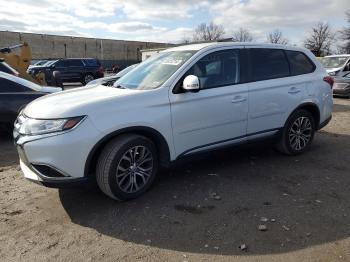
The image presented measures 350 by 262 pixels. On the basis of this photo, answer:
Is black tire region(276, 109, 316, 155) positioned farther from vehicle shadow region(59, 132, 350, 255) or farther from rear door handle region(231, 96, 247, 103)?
rear door handle region(231, 96, 247, 103)

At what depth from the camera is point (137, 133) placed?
4531 mm

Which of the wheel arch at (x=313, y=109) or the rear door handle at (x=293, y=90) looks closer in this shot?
the rear door handle at (x=293, y=90)

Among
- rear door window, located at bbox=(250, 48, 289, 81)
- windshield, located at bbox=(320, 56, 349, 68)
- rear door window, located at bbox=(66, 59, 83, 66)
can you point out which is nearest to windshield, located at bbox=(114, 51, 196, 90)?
rear door window, located at bbox=(250, 48, 289, 81)

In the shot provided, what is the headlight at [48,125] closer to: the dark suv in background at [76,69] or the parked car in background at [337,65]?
the parked car in background at [337,65]

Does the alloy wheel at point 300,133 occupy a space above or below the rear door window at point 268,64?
below

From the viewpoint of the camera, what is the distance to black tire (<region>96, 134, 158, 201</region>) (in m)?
4.25

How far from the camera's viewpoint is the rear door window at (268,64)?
5.64 m

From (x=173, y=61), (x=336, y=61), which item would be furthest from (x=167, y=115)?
(x=336, y=61)

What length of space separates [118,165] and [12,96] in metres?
4.39

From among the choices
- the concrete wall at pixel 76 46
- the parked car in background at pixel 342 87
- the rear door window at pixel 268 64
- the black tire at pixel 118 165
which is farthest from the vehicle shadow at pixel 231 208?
the concrete wall at pixel 76 46

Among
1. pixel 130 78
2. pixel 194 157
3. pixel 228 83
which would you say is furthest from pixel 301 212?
pixel 130 78

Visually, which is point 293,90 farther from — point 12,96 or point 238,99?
point 12,96

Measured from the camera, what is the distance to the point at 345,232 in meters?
3.82

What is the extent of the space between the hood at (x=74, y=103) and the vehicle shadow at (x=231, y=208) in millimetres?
1116
